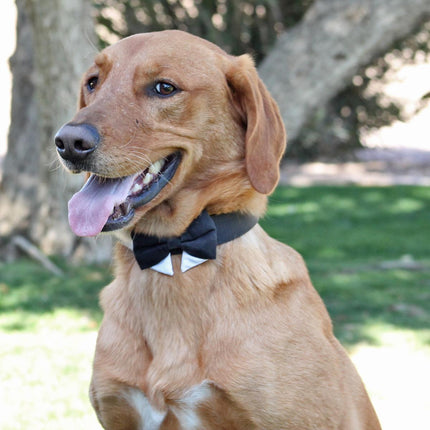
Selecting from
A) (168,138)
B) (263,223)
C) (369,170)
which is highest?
(168,138)

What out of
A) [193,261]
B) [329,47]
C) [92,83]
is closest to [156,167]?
[193,261]

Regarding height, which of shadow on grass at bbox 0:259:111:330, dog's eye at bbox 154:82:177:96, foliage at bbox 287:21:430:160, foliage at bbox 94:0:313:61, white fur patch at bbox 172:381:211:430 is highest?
dog's eye at bbox 154:82:177:96

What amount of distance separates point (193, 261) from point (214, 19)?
33.6 feet

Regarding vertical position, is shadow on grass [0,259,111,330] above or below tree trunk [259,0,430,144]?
below

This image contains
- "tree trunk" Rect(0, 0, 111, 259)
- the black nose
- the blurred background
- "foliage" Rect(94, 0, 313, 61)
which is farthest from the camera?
"foliage" Rect(94, 0, 313, 61)

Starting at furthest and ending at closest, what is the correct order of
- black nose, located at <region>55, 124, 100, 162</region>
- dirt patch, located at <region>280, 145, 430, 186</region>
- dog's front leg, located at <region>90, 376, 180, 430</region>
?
dirt patch, located at <region>280, 145, 430, 186</region>
dog's front leg, located at <region>90, 376, 180, 430</region>
black nose, located at <region>55, 124, 100, 162</region>

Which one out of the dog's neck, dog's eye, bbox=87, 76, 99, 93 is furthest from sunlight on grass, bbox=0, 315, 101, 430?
dog's eye, bbox=87, 76, 99, 93

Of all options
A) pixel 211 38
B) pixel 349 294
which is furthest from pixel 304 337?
pixel 211 38

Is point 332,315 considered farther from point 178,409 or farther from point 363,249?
point 178,409

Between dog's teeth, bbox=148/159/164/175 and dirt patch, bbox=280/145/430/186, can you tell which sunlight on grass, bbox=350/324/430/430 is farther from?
dirt patch, bbox=280/145/430/186

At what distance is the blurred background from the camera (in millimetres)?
5027

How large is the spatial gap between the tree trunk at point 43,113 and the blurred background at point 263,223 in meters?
0.01

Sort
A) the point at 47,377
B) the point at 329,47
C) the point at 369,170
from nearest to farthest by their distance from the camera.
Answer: the point at 47,377, the point at 329,47, the point at 369,170

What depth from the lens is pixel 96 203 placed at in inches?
115
